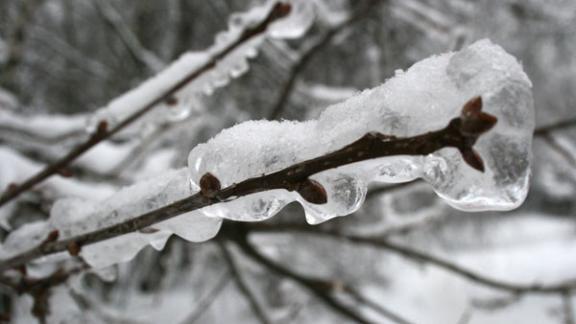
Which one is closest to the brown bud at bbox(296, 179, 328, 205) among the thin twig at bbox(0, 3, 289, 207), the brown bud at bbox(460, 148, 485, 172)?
the brown bud at bbox(460, 148, 485, 172)

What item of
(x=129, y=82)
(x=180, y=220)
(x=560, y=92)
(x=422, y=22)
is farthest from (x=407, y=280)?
(x=180, y=220)

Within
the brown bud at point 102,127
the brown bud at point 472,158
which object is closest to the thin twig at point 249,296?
the brown bud at point 102,127

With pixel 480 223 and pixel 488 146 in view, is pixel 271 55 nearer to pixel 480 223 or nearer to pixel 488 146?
pixel 488 146

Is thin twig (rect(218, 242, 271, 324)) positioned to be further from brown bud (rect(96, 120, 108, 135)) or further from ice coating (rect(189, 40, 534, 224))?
ice coating (rect(189, 40, 534, 224))

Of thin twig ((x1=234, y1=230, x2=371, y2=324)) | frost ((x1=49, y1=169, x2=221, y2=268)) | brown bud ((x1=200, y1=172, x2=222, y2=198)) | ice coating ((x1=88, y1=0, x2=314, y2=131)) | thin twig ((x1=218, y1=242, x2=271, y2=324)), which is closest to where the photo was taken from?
brown bud ((x1=200, y1=172, x2=222, y2=198))

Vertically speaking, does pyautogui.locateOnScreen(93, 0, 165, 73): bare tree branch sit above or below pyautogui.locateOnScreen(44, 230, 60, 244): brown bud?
above

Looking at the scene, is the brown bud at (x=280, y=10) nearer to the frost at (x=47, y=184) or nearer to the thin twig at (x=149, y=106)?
the thin twig at (x=149, y=106)

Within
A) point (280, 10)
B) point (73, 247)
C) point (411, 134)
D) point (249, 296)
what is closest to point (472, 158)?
point (411, 134)
